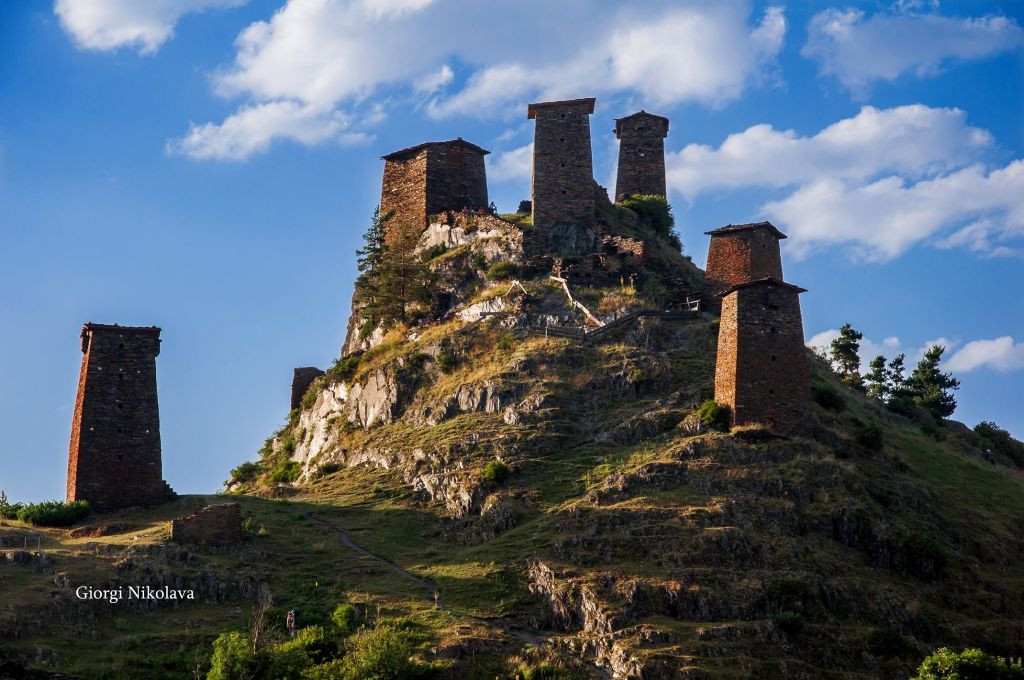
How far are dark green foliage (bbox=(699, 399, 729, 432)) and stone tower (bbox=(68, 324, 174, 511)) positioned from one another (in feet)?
93.9

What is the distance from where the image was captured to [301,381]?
91625 millimetres

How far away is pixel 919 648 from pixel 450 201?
174ft

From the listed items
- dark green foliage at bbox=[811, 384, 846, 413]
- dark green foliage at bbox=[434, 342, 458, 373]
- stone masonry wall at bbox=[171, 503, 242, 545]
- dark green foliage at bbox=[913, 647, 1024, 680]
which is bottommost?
dark green foliage at bbox=[913, 647, 1024, 680]

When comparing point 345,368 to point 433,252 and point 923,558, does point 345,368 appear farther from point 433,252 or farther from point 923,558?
point 923,558

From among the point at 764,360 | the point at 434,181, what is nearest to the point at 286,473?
the point at 434,181

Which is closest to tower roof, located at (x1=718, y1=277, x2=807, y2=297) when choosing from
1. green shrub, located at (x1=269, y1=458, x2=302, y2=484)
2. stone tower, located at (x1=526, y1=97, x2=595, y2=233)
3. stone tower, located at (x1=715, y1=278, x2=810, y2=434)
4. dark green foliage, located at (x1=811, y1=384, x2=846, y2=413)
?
stone tower, located at (x1=715, y1=278, x2=810, y2=434)

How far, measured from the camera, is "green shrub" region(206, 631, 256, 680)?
49.2 m

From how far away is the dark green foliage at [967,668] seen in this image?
50688mm

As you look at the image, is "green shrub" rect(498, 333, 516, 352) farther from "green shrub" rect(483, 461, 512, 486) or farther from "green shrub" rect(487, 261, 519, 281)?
"green shrub" rect(483, 461, 512, 486)

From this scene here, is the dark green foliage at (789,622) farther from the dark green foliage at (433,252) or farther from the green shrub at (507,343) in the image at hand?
the dark green foliage at (433,252)

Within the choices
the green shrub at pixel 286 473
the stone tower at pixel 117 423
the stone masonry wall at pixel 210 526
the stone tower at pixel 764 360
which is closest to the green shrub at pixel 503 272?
the green shrub at pixel 286 473

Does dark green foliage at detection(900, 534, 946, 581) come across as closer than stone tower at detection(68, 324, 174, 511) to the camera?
Yes

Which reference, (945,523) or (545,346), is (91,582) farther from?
(945,523)

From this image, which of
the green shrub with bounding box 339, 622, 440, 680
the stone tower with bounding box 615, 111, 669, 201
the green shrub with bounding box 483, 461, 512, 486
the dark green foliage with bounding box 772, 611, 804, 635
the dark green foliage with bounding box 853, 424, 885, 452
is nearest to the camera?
the green shrub with bounding box 339, 622, 440, 680
